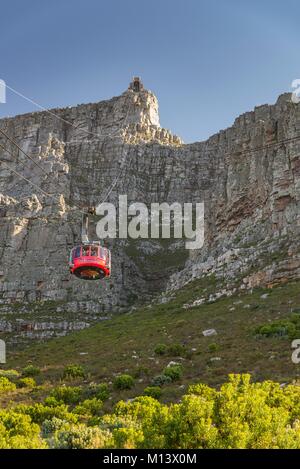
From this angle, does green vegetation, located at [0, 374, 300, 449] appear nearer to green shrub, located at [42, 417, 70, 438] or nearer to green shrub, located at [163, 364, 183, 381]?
green shrub, located at [42, 417, 70, 438]

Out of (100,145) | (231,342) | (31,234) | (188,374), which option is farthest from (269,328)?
(100,145)

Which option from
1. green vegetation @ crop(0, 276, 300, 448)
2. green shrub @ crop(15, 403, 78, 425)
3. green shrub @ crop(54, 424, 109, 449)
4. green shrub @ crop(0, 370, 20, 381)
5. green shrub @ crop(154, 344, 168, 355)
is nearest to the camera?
green vegetation @ crop(0, 276, 300, 448)

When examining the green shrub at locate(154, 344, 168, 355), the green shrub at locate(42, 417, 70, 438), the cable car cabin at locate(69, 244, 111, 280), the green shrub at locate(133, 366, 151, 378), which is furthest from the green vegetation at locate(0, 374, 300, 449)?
the green shrub at locate(154, 344, 168, 355)

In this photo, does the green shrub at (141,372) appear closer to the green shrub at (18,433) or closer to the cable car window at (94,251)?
the cable car window at (94,251)

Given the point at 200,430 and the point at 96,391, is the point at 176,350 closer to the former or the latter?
the point at 96,391

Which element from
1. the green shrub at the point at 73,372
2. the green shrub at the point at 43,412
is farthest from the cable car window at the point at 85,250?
the green shrub at the point at 73,372
